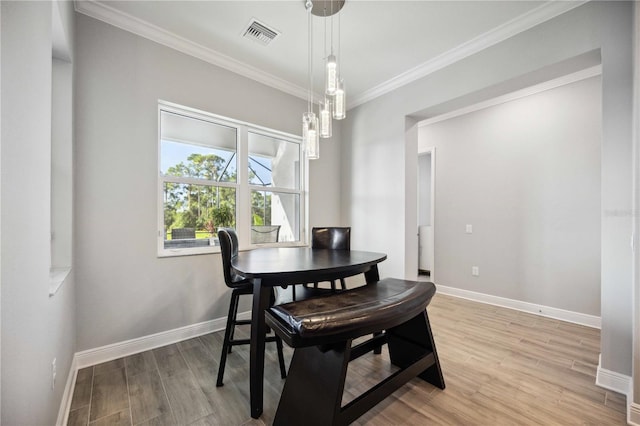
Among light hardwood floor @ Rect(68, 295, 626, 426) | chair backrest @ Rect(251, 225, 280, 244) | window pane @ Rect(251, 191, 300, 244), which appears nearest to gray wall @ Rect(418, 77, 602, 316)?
light hardwood floor @ Rect(68, 295, 626, 426)

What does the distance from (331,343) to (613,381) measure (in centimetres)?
206

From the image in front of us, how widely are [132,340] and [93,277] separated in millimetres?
620

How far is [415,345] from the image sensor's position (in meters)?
1.87

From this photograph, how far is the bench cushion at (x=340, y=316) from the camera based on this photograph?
1074mm

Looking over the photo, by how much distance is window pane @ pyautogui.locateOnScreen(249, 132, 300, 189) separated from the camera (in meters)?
3.15

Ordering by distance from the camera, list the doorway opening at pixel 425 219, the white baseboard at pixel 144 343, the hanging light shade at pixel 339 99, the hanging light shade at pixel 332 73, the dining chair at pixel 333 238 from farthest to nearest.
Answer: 1. the doorway opening at pixel 425 219
2. the dining chair at pixel 333 238
3. the white baseboard at pixel 144 343
4. the hanging light shade at pixel 339 99
5. the hanging light shade at pixel 332 73

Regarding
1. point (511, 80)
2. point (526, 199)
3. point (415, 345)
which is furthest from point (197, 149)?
point (526, 199)

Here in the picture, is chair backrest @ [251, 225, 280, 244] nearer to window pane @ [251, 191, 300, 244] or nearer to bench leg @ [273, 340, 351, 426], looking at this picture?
window pane @ [251, 191, 300, 244]

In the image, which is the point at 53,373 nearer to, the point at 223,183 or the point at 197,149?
the point at 223,183

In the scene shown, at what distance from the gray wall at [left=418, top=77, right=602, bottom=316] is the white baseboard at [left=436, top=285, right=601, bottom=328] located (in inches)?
2.2

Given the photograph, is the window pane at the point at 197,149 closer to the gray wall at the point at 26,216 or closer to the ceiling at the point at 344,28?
the ceiling at the point at 344,28

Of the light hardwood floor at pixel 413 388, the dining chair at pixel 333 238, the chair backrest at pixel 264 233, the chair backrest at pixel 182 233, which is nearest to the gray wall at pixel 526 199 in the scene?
the light hardwood floor at pixel 413 388

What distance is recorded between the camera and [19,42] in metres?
0.95

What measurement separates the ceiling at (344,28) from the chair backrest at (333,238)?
1.84 meters
